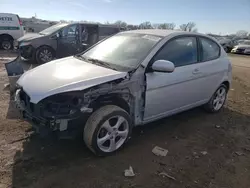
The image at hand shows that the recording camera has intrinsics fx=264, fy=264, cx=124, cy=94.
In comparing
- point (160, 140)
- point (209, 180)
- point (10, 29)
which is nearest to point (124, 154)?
point (160, 140)

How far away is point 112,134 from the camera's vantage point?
356 centimetres

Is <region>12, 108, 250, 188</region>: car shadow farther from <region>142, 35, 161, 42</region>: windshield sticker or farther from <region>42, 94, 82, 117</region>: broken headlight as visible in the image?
<region>142, 35, 161, 42</region>: windshield sticker

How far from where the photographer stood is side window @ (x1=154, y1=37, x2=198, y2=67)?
414cm

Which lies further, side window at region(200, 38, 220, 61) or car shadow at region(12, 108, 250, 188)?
side window at region(200, 38, 220, 61)

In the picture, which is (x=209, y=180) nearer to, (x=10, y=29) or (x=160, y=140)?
(x=160, y=140)

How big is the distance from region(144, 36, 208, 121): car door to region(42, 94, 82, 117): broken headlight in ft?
3.82

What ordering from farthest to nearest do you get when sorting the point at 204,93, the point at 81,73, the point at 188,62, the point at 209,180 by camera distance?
1. the point at 204,93
2. the point at 188,62
3. the point at 81,73
4. the point at 209,180

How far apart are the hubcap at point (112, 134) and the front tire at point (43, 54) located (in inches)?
310

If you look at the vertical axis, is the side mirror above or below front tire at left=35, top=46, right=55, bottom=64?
above

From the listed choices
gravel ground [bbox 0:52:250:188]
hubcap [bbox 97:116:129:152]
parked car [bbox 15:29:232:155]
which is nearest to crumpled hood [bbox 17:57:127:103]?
parked car [bbox 15:29:232:155]

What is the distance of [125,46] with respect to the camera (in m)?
4.33

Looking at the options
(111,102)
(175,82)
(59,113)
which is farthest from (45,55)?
(59,113)

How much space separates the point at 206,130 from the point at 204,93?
0.74 meters

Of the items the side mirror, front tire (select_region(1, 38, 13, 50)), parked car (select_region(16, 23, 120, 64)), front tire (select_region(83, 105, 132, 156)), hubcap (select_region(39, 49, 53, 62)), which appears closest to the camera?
front tire (select_region(83, 105, 132, 156))
